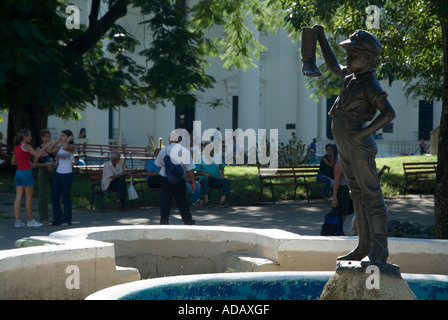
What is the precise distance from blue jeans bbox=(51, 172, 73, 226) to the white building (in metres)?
19.8

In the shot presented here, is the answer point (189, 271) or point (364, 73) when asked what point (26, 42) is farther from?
point (364, 73)

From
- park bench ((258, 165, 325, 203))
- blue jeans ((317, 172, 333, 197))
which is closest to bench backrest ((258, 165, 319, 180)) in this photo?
park bench ((258, 165, 325, 203))

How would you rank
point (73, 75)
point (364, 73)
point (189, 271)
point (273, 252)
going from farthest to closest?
point (73, 75) → point (189, 271) → point (273, 252) → point (364, 73)

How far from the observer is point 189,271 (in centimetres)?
644

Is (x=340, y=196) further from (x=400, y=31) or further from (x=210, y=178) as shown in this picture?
(x=210, y=178)

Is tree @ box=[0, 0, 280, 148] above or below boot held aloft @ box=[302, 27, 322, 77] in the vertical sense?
above

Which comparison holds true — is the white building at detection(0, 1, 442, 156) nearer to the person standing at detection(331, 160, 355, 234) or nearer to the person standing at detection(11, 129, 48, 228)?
the person standing at detection(11, 129, 48, 228)

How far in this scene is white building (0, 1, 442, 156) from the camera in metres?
32.5

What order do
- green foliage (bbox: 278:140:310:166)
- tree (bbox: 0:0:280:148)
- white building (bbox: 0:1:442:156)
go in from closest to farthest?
tree (bbox: 0:0:280:148) < green foliage (bbox: 278:140:310:166) < white building (bbox: 0:1:442:156)

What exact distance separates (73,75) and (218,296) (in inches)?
514

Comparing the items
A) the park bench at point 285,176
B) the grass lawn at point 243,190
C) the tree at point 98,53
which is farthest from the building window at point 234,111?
the park bench at point 285,176

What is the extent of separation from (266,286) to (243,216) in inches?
334

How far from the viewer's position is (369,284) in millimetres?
4602
